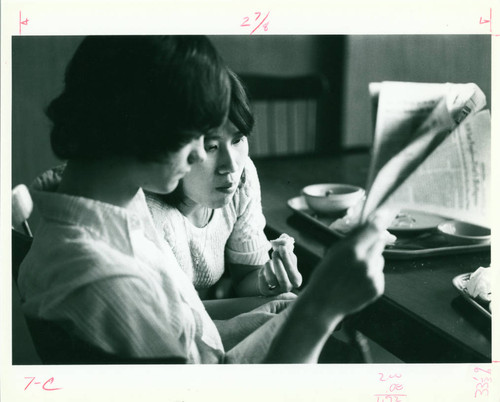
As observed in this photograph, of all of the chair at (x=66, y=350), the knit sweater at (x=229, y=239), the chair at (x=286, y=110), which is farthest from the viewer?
the chair at (x=286, y=110)

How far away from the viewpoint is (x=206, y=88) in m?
0.49

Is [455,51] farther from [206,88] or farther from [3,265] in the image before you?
[3,265]

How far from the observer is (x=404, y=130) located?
20.9 inches

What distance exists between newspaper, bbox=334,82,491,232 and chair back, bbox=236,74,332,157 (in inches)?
31.5

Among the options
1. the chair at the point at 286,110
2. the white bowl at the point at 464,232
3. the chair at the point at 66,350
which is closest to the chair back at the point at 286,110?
the chair at the point at 286,110

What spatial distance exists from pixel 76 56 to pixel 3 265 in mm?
283

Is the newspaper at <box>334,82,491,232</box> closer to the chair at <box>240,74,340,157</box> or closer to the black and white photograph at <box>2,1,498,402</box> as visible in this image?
the black and white photograph at <box>2,1,498,402</box>

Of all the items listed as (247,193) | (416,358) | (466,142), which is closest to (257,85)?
(247,193)

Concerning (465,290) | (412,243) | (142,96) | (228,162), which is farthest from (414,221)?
(142,96)

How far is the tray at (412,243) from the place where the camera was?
2.31ft

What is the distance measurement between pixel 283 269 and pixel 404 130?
0.82ft

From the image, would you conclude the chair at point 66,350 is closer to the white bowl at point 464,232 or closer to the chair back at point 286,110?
the white bowl at point 464,232

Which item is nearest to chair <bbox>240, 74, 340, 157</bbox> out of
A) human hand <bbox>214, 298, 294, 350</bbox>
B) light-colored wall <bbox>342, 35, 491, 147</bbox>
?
light-colored wall <bbox>342, 35, 491, 147</bbox>

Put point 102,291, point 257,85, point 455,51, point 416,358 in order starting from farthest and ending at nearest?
1. point 257,85
2. point 455,51
3. point 416,358
4. point 102,291
